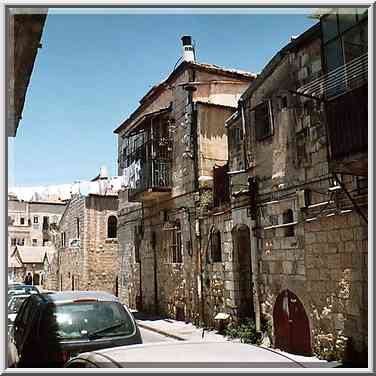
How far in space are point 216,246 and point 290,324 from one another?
5.68 feet

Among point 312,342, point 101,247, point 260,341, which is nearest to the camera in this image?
point 312,342

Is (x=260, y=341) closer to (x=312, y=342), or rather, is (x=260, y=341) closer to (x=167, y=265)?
(x=312, y=342)

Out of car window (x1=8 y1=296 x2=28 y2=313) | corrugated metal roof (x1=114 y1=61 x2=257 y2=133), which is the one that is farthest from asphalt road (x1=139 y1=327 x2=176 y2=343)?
corrugated metal roof (x1=114 y1=61 x2=257 y2=133)

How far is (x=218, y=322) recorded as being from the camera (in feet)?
19.5

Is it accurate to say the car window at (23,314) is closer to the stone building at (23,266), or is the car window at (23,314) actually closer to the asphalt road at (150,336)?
the stone building at (23,266)

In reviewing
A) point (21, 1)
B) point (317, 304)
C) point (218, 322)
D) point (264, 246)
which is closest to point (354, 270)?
point (317, 304)

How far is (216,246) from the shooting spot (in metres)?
6.77

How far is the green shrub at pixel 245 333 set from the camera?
567 cm

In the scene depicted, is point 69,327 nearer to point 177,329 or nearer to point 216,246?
point 177,329

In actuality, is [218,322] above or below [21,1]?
below

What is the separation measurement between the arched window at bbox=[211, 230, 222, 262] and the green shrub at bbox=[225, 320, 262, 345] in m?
1.08

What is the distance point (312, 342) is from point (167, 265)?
2.46m

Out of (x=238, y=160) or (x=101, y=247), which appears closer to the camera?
(x=238, y=160)

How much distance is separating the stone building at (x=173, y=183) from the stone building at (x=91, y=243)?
0.39 meters
